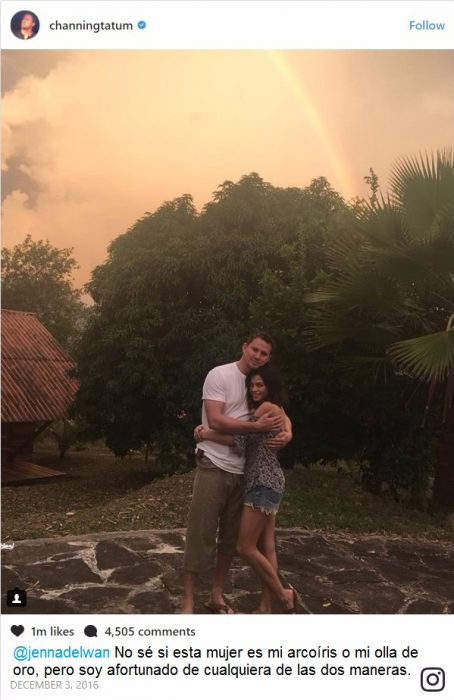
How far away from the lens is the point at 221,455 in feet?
12.1

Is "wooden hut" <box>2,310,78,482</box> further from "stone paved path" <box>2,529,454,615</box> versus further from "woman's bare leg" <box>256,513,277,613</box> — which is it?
"woman's bare leg" <box>256,513,277,613</box>

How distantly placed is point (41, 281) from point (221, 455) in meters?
24.3

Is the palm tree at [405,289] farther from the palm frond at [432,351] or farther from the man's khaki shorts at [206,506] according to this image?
the man's khaki shorts at [206,506]

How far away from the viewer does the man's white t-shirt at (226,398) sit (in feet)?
11.9

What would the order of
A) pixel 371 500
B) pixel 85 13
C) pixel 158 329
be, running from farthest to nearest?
pixel 158 329 < pixel 371 500 < pixel 85 13

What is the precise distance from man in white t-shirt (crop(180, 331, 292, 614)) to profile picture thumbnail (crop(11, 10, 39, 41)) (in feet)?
7.68

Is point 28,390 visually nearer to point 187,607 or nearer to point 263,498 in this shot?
point 187,607
